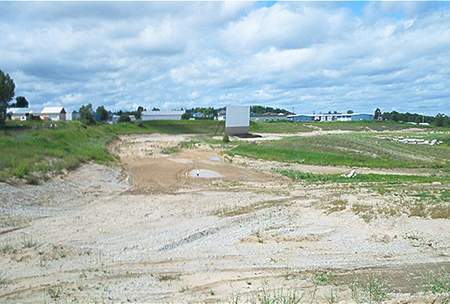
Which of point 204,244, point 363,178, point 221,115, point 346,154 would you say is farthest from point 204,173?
point 221,115

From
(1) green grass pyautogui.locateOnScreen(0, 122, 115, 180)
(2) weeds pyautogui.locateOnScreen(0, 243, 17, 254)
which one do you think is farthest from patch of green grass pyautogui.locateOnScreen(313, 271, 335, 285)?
(1) green grass pyautogui.locateOnScreen(0, 122, 115, 180)

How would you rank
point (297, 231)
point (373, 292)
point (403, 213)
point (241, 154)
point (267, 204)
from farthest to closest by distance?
point (241, 154)
point (267, 204)
point (403, 213)
point (297, 231)
point (373, 292)

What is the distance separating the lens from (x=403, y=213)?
21.0 metres

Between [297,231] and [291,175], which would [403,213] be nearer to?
[297,231]

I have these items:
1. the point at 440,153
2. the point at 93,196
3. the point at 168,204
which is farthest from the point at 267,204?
the point at 440,153

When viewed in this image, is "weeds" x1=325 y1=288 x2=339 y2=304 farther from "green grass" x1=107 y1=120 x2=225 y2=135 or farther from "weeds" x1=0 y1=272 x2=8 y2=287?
"green grass" x1=107 y1=120 x2=225 y2=135

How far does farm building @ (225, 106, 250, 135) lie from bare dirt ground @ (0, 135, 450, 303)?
70.7m

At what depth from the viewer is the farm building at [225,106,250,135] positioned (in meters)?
101

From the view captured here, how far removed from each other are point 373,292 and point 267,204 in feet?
51.1

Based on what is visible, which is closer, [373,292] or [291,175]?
[373,292]

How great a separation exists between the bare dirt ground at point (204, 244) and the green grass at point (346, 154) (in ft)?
65.6

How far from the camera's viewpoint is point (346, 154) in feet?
182

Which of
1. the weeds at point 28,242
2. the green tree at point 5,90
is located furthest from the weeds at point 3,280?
the green tree at point 5,90

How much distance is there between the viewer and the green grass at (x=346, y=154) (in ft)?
160
